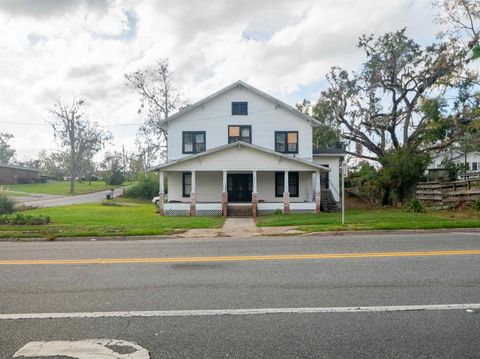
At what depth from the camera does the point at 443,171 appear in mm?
24766

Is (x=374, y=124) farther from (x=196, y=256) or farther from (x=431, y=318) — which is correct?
(x=431, y=318)

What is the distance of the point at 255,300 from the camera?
513 cm

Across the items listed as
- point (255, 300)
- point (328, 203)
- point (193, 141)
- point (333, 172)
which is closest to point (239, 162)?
point (193, 141)

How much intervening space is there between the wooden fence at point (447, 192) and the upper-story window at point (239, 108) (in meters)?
13.4

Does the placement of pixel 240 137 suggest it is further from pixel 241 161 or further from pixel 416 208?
pixel 416 208

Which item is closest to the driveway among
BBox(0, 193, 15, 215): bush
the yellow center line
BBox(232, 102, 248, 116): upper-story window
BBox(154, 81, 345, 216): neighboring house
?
BBox(0, 193, 15, 215): bush

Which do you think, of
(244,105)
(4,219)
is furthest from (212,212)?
(4,219)

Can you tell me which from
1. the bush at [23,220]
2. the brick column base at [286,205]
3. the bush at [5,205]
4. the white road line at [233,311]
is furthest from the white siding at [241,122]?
the white road line at [233,311]

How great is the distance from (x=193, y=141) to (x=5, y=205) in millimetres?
12068

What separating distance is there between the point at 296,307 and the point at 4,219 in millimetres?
16173

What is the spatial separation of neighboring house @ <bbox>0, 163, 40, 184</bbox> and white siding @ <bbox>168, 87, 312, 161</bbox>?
5108 cm

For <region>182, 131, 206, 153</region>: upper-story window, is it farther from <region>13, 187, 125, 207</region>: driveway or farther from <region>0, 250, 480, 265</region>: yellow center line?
<region>0, 250, 480, 265</region>: yellow center line

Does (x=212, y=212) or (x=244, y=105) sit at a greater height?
(x=244, y=105)

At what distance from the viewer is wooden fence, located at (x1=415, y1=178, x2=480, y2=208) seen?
754 inches
